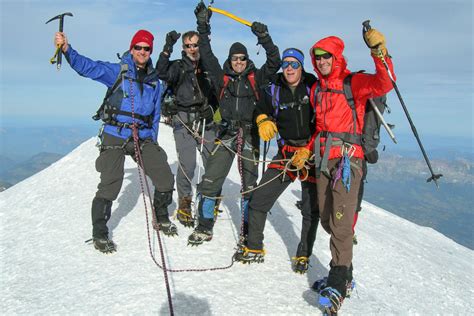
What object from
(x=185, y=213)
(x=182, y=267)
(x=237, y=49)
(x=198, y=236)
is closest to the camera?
(x=182, y=267)

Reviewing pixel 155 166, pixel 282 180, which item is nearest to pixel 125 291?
pixel 155 166

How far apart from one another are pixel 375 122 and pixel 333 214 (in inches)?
63.2

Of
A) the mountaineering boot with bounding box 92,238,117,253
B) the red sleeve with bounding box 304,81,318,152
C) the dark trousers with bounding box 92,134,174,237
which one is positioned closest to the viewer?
the red sleeve with bounding box 304,81,318,152

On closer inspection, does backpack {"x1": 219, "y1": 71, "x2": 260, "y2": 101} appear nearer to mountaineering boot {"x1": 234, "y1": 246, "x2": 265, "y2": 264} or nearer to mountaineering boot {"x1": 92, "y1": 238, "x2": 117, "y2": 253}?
mountaineering boot {"x1": 234, "y1": 246, "x2": 265, "y2": 264}

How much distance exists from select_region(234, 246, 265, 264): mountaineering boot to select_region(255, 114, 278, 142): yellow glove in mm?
2232

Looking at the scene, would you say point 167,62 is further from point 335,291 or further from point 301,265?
point 335,291

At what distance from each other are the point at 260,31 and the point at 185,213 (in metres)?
4.54

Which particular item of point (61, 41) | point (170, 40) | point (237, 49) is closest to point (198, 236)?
point (237, 49)

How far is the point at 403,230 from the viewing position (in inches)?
576

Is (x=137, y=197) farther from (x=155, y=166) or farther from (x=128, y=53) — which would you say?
(x=128, y=53)

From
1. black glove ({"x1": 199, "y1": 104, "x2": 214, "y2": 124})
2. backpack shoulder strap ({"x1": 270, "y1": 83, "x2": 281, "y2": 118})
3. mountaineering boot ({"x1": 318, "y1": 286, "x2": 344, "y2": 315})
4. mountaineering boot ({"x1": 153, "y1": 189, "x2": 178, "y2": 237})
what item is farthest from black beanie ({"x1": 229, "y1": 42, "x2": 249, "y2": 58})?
mountaineering boot ({"x1": 318, "y1": 286, "x2": 344, "y2": 315})

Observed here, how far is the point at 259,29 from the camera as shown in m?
6.49

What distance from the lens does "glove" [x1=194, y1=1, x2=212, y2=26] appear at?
276 inches

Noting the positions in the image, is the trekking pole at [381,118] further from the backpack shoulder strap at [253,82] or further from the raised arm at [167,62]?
the raised arm at [167,62]
